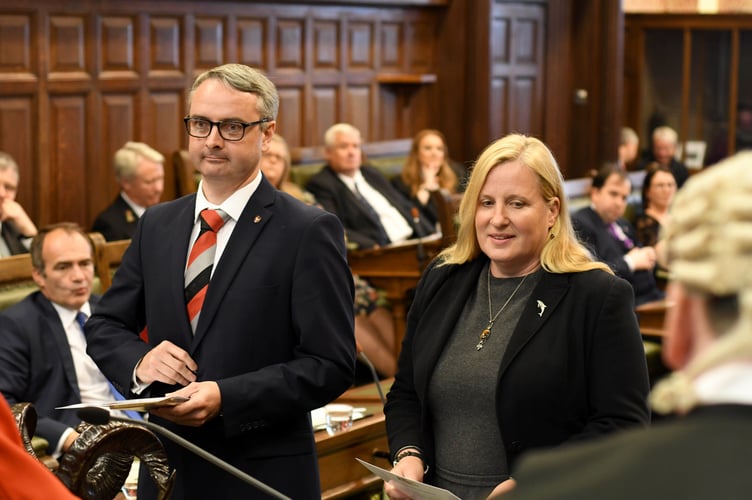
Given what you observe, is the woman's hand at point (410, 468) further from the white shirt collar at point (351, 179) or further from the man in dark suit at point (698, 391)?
the white shirt collar at point (351, 179)

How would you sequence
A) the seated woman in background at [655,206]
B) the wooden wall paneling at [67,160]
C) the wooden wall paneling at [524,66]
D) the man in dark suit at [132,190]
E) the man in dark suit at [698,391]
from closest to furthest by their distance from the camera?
1. the man in dark suit at [698,391]
2. the man in dark suit at [132,190]
3. the wooden wall paneling at [67,160]
4. the seated woman in background at [655,206]
5. the wooden wall paneling at [524,66]

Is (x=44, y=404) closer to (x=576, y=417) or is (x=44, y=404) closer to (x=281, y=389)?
(x=281, y=389)

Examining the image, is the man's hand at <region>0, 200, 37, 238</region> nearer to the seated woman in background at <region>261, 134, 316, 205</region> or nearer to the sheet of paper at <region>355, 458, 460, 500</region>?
the seated woman in background at <region>261, 134, 316, 205</region>

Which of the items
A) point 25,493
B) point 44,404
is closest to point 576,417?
point 25,493

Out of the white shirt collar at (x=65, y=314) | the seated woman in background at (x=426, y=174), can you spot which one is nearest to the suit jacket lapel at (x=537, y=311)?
the white shirt collar at (x=65, y=314)

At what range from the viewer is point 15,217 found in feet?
19.3

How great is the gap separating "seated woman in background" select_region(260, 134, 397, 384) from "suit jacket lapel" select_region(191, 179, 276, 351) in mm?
3521

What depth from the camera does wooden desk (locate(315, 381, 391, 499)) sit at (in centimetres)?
367

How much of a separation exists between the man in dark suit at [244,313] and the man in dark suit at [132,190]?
153 inches

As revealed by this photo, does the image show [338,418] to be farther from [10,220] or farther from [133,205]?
[133,205]

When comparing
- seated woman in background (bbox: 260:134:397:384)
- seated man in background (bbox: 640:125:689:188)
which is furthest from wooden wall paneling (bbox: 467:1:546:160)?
seated woman in background (bbox: 260:134:397:384)

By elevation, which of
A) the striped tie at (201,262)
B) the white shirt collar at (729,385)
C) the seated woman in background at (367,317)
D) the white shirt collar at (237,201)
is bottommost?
the seated woman in background at (367,317)

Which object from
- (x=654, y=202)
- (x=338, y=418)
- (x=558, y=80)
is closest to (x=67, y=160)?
(x=654, y=202)

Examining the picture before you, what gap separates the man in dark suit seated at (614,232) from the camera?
6.61 meters
